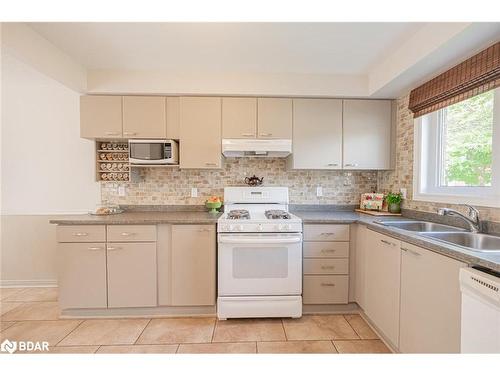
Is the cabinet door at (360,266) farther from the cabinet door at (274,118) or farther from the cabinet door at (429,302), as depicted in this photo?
the cabinet door at (274,118)

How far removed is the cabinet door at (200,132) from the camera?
2475 millimetres

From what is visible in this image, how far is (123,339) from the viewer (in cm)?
194

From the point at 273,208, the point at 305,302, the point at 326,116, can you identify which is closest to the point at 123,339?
the point at 305,302

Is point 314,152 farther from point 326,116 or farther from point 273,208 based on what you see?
point 273,208

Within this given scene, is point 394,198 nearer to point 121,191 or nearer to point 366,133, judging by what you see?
point 366,133

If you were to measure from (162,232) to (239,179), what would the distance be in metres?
1.02

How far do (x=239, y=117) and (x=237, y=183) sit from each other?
2.42 ft

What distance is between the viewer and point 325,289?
2.28 meters

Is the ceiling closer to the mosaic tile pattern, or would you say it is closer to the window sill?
the mosaic tile pattern

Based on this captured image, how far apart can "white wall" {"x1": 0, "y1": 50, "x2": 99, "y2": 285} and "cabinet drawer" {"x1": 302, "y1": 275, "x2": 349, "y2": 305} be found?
2571mm

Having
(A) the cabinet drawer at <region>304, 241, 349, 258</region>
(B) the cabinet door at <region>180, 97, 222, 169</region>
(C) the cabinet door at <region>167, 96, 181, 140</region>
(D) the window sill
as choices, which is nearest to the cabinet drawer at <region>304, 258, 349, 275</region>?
(A) the cabinet drawer at <region>304, 241, 349, 258</region>

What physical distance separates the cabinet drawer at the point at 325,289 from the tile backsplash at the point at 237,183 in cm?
89

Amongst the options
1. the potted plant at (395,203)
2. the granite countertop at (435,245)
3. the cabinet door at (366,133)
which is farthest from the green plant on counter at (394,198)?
the granite countertop at (435,245)

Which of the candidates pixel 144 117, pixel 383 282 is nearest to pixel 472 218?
pixel 383 282
